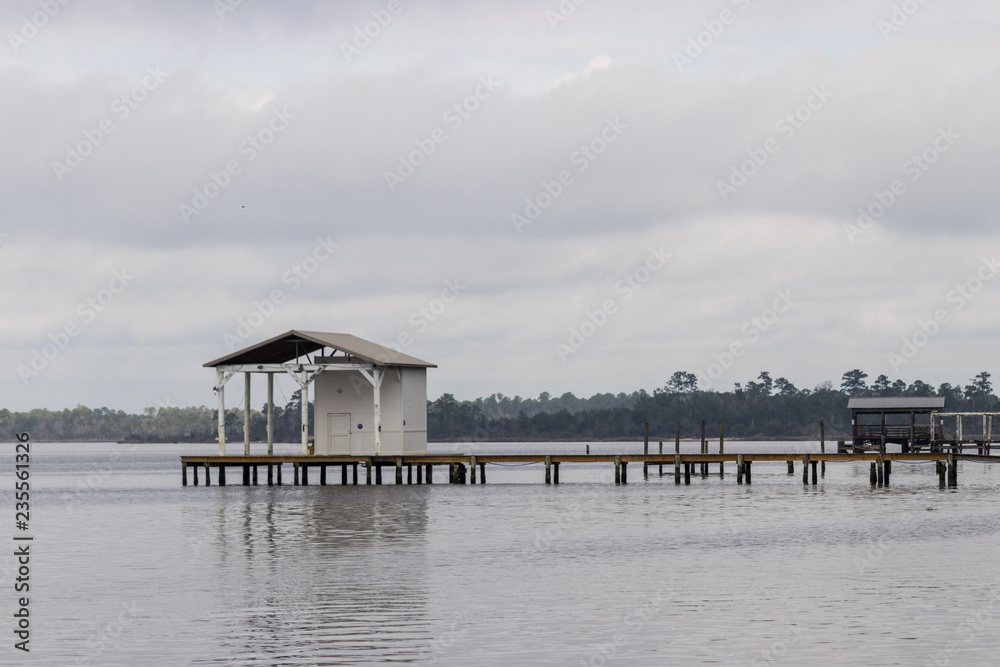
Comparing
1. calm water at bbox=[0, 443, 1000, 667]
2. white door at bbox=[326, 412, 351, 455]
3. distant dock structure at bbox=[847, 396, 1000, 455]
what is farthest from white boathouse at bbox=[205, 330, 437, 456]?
distant dock structure at bbox=[847, 396, 1000, 455]

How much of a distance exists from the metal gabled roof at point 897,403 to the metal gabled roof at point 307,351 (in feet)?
115

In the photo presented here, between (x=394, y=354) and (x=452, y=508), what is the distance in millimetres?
12147

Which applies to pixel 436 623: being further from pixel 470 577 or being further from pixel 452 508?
pixel 452 508

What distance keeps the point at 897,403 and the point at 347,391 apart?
135ft

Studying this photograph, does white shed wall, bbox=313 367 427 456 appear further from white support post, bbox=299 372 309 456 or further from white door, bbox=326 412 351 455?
white support post, bbox=299 372 309 456

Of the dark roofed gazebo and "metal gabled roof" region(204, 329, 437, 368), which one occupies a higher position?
"metal gabled roof" region(204, 329, 437, 368)

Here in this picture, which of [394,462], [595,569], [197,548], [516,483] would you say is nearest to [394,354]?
[394,462]

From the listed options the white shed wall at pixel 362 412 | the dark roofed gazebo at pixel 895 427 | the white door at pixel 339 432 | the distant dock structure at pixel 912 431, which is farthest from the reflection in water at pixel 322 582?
the distant dock structure at pixel 912 431

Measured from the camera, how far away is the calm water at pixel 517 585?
724 inches

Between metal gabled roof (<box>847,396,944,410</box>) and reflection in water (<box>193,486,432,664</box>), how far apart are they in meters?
42.7

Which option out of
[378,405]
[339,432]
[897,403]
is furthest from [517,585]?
[897,403]

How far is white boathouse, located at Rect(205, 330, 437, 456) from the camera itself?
53656 millimetres

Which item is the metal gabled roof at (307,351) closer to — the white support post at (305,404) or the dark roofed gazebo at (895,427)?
the white support post at (305,404)

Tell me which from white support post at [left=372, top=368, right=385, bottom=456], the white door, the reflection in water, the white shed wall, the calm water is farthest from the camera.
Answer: the white door
